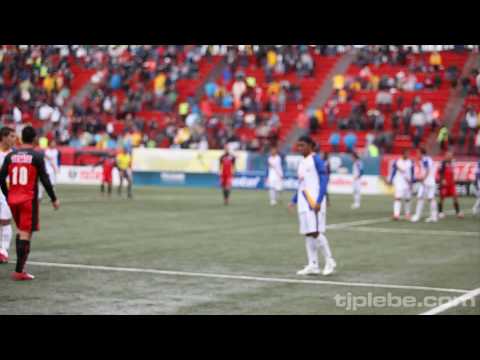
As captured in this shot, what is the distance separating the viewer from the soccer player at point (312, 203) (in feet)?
47.4

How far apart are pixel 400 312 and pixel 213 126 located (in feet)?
125

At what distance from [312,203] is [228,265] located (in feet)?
6.76

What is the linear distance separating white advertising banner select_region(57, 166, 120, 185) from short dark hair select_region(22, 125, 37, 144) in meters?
32.5

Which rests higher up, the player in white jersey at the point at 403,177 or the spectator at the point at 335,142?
the spectator at the point at 335,142

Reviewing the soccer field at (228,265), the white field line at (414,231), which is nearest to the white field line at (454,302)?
the soccer field at (228,265)

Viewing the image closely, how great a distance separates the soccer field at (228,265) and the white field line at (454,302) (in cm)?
9

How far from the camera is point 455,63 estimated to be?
47.8 m

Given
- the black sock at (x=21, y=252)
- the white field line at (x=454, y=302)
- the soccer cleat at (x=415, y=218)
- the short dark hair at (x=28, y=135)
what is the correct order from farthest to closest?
the soccer cleat at (x=415, y=218)
the black sock at (x=21, y=252)
the short dark hair at (x=28, y=135)
the white field line at (x=454, y=302)

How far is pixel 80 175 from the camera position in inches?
1848

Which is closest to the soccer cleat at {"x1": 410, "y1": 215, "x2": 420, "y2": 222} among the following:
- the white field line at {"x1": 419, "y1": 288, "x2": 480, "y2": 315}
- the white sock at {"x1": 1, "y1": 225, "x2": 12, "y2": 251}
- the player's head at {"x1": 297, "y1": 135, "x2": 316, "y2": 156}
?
the player's head at {"x1": 297, "y1": 135, "x2": 316, "y2": 156}

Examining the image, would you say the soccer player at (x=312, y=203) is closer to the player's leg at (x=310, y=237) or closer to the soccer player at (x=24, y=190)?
the player's leg at (x=310, y=237)

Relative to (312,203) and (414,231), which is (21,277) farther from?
(414,231)
